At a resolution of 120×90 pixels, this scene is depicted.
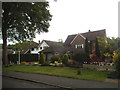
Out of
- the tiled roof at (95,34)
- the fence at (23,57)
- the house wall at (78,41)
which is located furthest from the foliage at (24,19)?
the tiled roof at (95,34)

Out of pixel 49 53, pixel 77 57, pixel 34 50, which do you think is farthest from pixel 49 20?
pixel 34 50

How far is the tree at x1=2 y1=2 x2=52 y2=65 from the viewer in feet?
65.6

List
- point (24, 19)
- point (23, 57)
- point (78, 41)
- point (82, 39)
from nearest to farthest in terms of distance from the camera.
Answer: point (24, 19), point (23, 57), point (82, 39), point (78, 41)

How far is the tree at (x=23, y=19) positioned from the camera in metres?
20.0

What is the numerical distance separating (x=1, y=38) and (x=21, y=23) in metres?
5.89

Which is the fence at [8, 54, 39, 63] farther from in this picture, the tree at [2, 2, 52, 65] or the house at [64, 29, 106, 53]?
the house at [64, 29, 106, 53]

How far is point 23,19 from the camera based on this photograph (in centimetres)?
2086

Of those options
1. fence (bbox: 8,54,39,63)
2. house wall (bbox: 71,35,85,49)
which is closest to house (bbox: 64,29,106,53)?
house wall (bbox: 71,35,85,49)

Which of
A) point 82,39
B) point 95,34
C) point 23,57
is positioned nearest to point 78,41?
point 82,39

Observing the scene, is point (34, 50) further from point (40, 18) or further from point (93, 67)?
point (93, 67)

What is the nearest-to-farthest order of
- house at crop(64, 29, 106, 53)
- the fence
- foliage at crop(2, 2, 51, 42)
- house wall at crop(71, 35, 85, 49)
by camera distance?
foliage at crop(2, 2, 51, 42)
the fence
house at crop(64, 29, 106, 53)
house wall at crop(71, 35, 85, 49)

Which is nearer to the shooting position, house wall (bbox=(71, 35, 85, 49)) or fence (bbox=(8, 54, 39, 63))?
fence (bbox=(8, 54, 39, 63))

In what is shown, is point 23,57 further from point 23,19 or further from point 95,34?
point 95,34

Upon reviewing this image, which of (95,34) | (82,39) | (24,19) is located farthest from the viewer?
(82,39)
